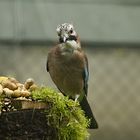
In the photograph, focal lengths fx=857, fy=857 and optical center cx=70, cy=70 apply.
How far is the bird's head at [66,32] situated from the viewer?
583cm

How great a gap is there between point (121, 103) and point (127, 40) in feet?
2.93

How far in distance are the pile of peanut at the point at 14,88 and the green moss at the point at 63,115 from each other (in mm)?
58

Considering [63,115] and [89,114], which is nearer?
[63,115]

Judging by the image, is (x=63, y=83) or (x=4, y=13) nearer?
(x=63, y=83)

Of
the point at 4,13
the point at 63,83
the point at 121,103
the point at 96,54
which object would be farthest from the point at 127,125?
the point at 63,83

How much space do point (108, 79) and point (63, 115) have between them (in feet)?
Result: 16.3

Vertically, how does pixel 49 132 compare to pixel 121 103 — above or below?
above

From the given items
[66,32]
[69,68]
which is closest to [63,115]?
[66,32]

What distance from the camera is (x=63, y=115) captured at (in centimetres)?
425

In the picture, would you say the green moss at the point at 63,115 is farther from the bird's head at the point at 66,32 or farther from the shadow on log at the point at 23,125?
the bird's head at the point at 66,32

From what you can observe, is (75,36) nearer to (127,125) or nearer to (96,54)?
(96,54)

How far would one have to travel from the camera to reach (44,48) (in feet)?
28.0

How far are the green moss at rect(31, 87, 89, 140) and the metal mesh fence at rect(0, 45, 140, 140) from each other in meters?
4.18

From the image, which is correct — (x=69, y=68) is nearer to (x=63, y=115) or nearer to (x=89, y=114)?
(x=89, y=114)
